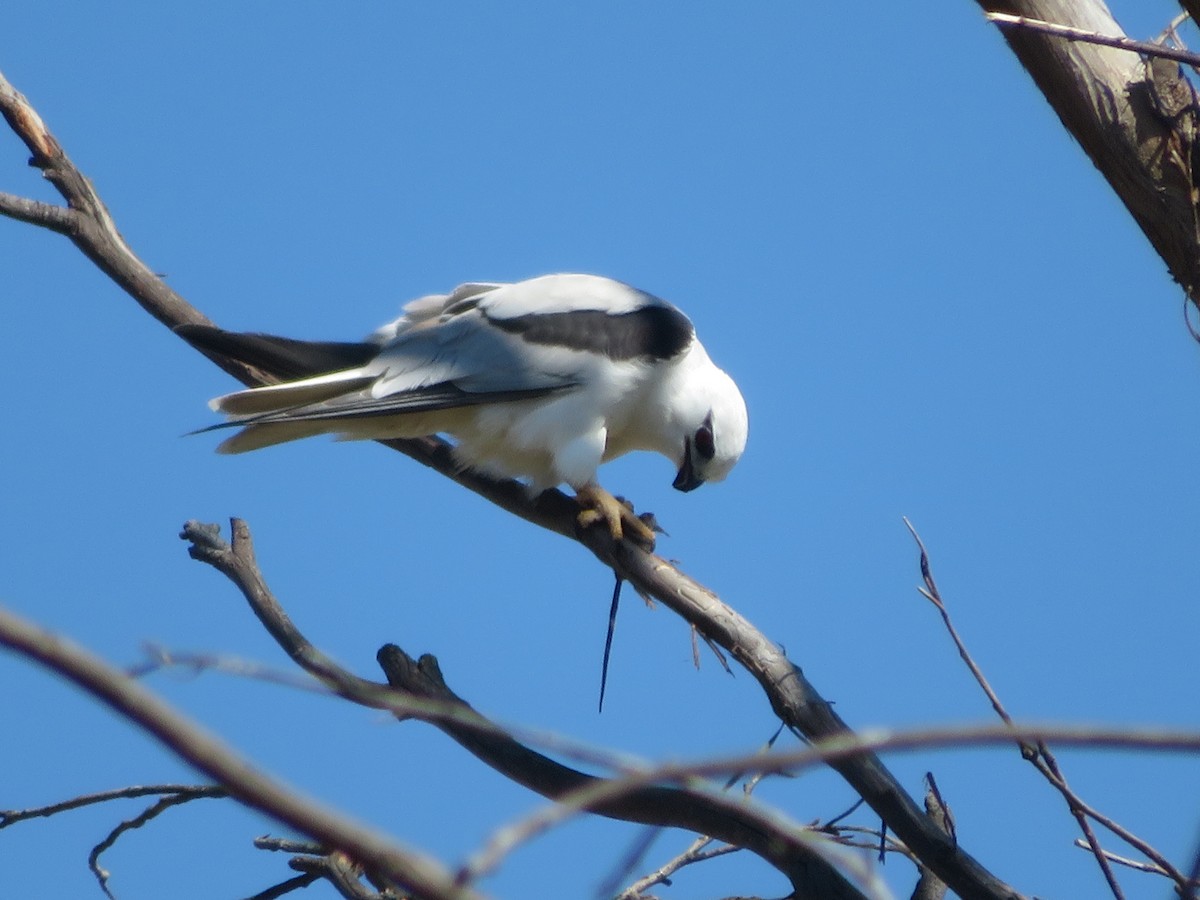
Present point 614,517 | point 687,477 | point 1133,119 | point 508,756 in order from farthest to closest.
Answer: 1. point 687,477
2. point 614,517
3. point 508,756
4. point 1133,119

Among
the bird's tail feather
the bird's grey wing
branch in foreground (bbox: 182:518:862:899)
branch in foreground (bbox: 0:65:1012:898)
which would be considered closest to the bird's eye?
the bird's grey wing

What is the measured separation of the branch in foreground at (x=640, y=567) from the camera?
3.06 metres

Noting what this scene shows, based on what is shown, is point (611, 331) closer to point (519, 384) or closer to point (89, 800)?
point (519, 384)

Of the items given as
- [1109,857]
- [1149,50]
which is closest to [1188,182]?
[1149,50]

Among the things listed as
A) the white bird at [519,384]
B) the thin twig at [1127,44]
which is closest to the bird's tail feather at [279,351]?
the white bird at [519,384]

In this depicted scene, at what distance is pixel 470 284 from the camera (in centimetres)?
530

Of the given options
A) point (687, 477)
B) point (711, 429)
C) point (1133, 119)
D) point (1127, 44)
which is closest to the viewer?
point (1127, 44)

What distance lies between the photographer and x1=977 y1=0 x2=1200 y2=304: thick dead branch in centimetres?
293

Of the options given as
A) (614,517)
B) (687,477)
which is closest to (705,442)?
(687,477)

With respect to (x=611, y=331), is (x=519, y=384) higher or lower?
lower

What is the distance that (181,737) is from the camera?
22.3 inches

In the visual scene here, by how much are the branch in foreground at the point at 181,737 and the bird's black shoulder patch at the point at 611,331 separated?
174 inches

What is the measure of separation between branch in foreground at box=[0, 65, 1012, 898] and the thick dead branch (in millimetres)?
1331

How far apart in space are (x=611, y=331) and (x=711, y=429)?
2.03 ft
